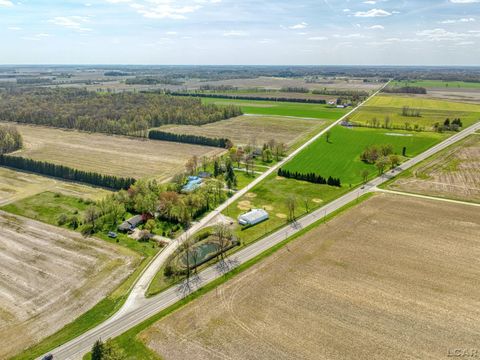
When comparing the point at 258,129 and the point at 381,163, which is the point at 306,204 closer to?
the point at 381,163

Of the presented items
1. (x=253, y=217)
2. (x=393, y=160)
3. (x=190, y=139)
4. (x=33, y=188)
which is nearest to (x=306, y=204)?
(x=253, y=217)

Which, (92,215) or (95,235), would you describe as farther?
(92,215)

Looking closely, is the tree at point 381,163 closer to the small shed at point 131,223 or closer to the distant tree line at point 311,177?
the distant tree line at point 311,177

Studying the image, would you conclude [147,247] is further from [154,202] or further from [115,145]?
[115,145]

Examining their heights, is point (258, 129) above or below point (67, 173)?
above

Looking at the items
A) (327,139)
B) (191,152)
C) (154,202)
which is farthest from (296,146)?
(154,202)

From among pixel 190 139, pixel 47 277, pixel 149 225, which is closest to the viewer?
pixel 47 277

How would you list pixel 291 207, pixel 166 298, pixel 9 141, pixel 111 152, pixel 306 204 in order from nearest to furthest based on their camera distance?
1. pixel 166 298
2. pixel 291 207
3. pixel 306 204
4. pixel 111 152
5. pixel 9 141

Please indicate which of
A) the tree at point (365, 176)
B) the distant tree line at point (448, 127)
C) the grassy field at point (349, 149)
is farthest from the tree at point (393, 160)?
the distant tree line at point (448, 127)
